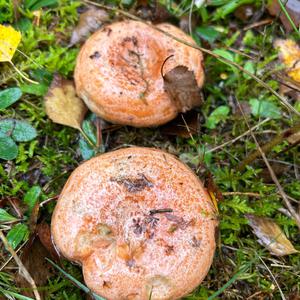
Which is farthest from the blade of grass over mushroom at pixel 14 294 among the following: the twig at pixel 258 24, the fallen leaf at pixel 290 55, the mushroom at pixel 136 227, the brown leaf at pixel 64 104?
the twig at pixel 258 24

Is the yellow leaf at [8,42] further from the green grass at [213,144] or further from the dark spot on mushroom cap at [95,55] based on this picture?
the dark spot on mushroom cap at [95,55]

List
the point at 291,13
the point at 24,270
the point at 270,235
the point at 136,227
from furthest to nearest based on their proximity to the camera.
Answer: the point at 291,13 → the point at 270,235 → the point at 136,227 → the point at 24,270

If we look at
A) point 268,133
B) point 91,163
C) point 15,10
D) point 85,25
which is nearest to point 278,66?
point 268,133

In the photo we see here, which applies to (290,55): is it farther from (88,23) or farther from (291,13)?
(88,23)

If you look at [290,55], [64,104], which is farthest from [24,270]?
[290,55]

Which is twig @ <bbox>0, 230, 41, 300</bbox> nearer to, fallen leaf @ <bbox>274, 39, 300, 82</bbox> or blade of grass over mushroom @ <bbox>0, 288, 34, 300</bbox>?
blade of grass over mushroom @ <bbox>0, 288, 34, 300</bbox>

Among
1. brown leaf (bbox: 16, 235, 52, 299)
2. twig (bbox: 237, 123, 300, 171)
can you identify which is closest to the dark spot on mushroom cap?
twig (bbox: 237, 123, 300, 171)
